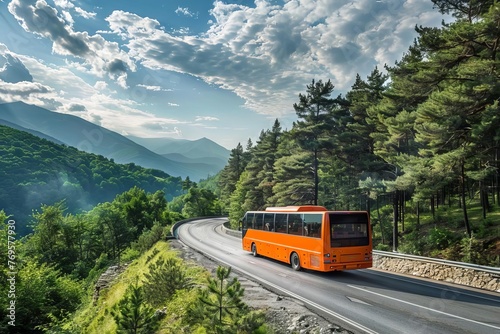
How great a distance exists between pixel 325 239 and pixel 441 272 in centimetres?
576

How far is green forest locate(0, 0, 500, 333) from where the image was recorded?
40.4 ft

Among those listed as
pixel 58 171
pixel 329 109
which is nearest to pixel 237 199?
pixel 329 109

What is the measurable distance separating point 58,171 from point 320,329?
166m

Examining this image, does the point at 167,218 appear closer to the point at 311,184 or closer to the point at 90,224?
the point at 90,224

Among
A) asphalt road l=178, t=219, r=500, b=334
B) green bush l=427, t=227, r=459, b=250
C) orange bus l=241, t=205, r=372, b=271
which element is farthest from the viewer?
green bush l=427, t=227, r=459, b=250

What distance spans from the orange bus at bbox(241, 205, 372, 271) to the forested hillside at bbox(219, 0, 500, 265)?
5753 mm

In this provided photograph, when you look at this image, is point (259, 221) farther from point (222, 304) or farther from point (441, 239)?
point (222, 304)

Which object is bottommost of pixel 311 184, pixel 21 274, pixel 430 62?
pixel 21 274

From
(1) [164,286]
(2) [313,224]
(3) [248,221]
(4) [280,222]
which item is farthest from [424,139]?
(1) [164,286]

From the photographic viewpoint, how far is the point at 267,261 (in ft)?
69.2

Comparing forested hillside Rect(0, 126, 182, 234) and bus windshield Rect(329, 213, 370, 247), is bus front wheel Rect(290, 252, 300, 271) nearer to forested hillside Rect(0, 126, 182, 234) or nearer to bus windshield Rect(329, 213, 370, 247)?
bus windshield Rect(329, 213, 370, 247)

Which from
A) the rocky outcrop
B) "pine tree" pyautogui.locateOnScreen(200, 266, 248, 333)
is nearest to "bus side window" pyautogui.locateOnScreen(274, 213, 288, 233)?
"pine tree" pyautogui.locateOnScreen(200, 266, 248, 333)

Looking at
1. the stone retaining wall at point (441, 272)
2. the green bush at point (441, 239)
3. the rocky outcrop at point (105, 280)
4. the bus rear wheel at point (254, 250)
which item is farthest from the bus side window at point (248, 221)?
the green bush at point (441, 239)

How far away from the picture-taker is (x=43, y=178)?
13438cm
